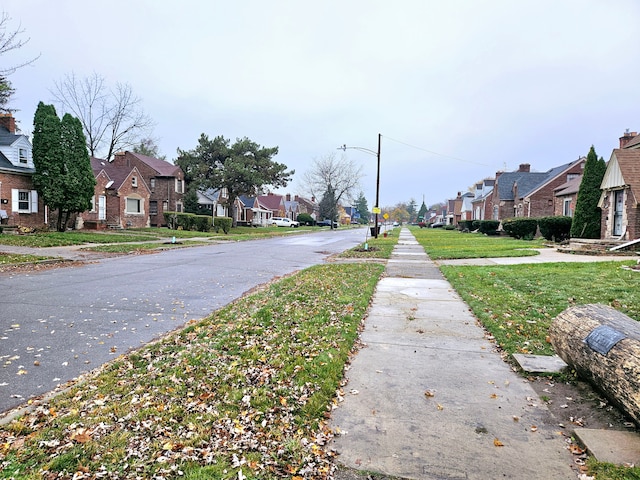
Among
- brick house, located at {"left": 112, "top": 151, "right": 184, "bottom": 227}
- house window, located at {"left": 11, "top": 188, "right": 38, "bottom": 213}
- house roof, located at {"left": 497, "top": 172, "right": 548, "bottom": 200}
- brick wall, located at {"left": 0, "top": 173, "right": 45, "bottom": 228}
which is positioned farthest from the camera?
brick house, located at {"left": 112, "top": 151, "right": 184, "bottom": 227}

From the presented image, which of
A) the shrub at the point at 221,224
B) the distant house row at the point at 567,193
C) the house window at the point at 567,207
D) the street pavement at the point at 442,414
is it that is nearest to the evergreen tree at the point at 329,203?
the distant house row at the point at 567,193

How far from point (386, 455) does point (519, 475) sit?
0.87 m

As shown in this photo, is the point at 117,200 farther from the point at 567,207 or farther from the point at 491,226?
the point at 567,207

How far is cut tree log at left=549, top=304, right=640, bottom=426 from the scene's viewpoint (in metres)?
3.15

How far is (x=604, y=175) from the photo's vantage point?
19609 millimetres

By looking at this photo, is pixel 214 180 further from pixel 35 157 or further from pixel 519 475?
pixel 519 475

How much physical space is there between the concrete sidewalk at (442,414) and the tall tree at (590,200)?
1796cm

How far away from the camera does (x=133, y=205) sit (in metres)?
36.8

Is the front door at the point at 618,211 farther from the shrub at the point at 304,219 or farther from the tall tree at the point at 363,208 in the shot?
the tall tree at the point at 363,208

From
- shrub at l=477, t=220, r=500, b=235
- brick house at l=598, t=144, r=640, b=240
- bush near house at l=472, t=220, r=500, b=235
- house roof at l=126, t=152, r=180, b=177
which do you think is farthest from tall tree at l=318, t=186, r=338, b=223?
brick house at l=598, t=144, r=640, b=240

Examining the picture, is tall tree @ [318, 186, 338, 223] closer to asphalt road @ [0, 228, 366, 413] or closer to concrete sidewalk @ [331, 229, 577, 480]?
asphalt road @ [0, 228, 366, 413]

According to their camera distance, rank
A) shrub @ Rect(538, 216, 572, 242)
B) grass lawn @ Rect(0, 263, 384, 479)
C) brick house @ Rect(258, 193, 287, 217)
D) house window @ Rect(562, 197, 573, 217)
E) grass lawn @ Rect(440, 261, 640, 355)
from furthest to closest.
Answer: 1. brick house @ Rect(258, 193, 287, 217)
2. house window @ Rect(562, 197, 573, 217)
3. shrub @ Rect(538, 216, 572, 242)
4. grass lawn @ Rect(440, 261, 640, 355)
5. grass lawn @ Rect(0, 263, 384, 479)

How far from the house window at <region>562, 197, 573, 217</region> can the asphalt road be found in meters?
24.7

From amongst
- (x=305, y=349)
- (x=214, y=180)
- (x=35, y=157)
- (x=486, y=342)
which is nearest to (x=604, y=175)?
(x=486, y=342)
